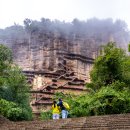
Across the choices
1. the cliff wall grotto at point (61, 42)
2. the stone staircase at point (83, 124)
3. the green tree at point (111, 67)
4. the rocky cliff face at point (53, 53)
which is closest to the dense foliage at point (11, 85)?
the green tree at point (111, 67)

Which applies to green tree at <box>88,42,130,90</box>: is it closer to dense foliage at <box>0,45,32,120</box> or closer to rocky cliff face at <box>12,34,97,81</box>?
dense foliage at <box>0,45,32,120</box>

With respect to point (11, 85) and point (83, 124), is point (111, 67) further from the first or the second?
point (83, 124)

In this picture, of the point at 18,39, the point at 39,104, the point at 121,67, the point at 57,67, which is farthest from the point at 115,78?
the point at 18,39

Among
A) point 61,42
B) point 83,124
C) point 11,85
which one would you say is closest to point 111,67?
point 11,85

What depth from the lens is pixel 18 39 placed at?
6681 centimetres

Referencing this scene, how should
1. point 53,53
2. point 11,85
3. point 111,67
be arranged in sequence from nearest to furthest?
point 111,67
point 11,85
point 53,53

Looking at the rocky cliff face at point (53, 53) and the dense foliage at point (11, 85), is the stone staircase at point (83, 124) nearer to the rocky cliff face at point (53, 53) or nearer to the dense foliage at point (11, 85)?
the dense foliage at point (11, 85)

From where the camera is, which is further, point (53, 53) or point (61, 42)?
point (61, 42)

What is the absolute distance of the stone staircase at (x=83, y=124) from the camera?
10.6 m

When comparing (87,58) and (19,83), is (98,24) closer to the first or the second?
(87,58)

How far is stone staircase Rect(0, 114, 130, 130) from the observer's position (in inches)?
418

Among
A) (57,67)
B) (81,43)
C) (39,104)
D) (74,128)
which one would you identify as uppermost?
(81,43)

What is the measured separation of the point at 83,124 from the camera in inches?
444

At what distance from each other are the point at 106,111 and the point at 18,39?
4918 centimetres
